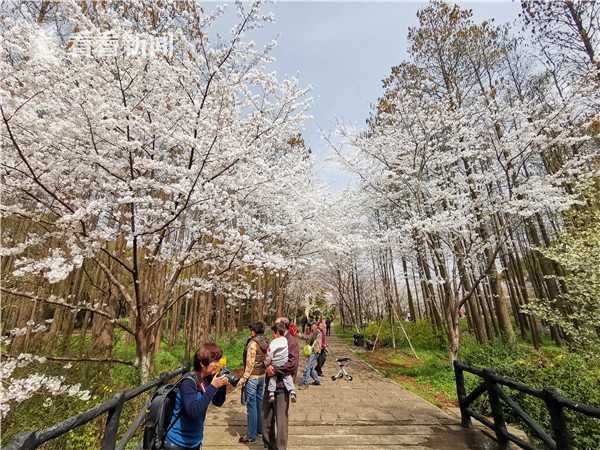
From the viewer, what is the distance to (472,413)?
462cm

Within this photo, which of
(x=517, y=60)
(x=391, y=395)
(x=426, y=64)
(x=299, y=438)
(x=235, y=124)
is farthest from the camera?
(x=517, y=60)

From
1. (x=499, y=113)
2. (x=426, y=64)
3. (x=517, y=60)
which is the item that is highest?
(x=517, y=60)

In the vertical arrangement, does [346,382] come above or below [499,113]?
below

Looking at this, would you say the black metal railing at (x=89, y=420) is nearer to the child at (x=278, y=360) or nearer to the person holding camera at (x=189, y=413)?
the person holding camera at (x=189, y=413)

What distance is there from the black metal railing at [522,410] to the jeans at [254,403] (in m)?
3.16

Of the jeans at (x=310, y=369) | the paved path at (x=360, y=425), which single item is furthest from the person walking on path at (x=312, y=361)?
the paved path at (x=360, y=425)

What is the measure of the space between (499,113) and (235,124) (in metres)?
7.61

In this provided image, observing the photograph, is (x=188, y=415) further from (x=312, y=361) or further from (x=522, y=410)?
(x=312, y=361)

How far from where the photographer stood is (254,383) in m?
4.47

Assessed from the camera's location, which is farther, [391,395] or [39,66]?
[391,395]

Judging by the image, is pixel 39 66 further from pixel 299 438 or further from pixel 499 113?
pixel 499 113

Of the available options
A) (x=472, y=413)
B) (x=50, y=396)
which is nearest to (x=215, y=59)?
(x=50, y=396)

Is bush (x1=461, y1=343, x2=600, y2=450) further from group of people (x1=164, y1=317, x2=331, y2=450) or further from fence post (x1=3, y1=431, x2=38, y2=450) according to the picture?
fence post (x1=3, y1=431, x2=38, y2=450)

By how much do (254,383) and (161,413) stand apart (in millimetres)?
2272
